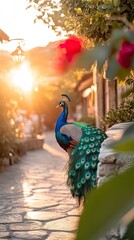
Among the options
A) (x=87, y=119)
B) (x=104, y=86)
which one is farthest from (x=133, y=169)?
(x=87, y=119)

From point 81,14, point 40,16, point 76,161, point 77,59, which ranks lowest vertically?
point 76,161

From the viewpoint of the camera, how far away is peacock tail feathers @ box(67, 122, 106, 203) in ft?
19.7

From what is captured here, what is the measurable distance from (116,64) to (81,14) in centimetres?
517

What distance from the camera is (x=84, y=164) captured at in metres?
6.12

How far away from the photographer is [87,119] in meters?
17.3

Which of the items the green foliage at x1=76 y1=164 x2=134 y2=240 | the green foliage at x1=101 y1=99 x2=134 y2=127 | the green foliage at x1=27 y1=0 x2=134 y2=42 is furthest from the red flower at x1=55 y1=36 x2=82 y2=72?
the green foliage at x1=101 y1=99 x2=134 y2=127

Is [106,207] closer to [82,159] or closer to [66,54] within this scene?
[66,54]

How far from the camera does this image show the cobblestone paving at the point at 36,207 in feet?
19.6

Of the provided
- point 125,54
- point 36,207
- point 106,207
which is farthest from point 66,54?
point 36,207

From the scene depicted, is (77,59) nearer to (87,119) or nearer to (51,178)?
(51,178)

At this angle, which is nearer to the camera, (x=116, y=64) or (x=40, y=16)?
(x=116, y=64)

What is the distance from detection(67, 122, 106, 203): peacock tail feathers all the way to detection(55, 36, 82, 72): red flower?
3.80m

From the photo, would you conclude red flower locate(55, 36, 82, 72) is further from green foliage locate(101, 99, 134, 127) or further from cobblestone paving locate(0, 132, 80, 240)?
green foliage locate(101, 99, 134, 127)

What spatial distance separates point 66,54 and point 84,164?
414 centimetres
